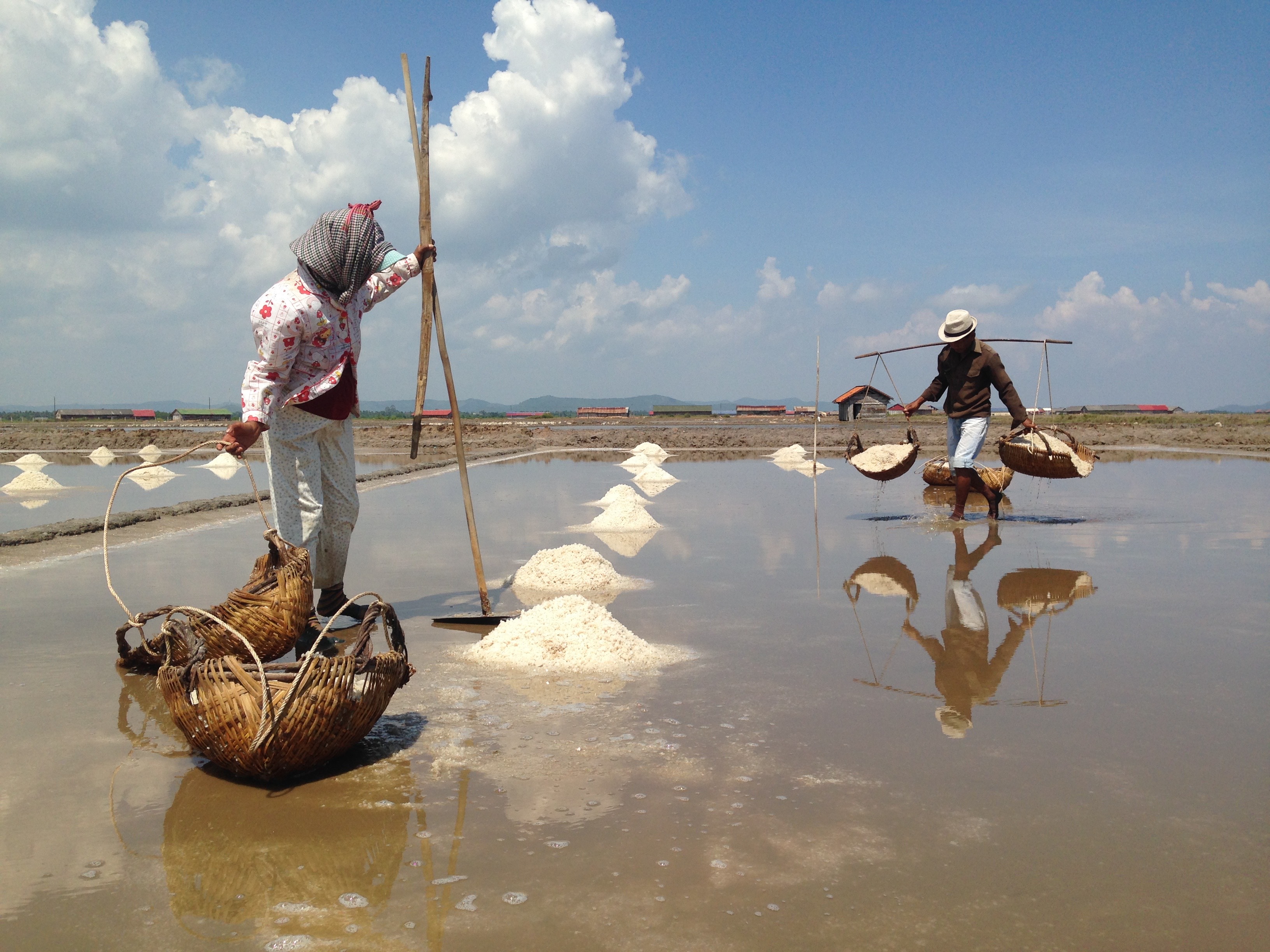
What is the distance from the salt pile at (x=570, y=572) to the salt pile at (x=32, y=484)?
10140 mm

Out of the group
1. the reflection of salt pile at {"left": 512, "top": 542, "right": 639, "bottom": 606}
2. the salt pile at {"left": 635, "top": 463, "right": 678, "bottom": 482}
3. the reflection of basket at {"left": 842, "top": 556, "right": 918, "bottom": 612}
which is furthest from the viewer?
the salt pile at {"left": 635, "top": 463, "right": 678, "bottom": 482}

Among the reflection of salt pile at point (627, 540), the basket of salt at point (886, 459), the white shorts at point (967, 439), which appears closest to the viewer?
the reflection of salt pile at point (627, 540)

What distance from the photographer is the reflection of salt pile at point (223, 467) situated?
1652 cm

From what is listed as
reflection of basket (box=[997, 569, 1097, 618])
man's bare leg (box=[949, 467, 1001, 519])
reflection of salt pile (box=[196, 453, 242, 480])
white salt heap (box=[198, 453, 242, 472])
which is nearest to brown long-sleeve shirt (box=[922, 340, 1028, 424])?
man's bare leg (box=[949, 467, 1001, 519])

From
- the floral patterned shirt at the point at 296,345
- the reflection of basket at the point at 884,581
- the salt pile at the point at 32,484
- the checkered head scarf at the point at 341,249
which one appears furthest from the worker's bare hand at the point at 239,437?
the salt pile at the point at 32,484

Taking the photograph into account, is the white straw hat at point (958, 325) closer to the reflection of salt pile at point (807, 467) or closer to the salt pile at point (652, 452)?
the reflection of salt pile at point (807, 467)

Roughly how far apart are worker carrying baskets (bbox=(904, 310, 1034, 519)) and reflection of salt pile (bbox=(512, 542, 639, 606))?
3.69 meters

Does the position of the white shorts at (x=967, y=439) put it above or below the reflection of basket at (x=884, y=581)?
above

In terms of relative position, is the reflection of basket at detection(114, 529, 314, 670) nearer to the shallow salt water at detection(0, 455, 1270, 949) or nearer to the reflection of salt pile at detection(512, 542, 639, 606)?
the shallow salt water at detection(0, 455, 1270, 949)

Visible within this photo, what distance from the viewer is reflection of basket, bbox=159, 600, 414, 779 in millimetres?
2797

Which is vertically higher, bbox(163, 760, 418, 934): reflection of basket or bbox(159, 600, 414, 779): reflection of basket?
bbox(159, 600, 414, 779): reflection of basket

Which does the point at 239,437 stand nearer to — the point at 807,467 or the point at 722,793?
the point at 722,793

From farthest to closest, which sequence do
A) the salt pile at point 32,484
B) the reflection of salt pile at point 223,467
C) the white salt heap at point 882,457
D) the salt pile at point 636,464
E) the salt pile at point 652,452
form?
the salt pile at point 652,452 → the reflection of salt pile at point 223,467 → the salt pile at point 636,464 → the salt pile at point 32,484 → the white salt heap at point 882,457

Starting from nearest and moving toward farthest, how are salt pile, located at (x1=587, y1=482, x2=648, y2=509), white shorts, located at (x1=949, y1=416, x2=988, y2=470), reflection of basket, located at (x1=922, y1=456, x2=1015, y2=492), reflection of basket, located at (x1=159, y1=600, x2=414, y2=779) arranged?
reflection of basket, located at (x1=159, y1=600, x2=414, y2=779) < white shorts, located at (x1=949, y1=416, x2=988, y2=470) < salt pile, located at (x1=587, y1=482, x2=648, y2=509) < reflection of basket, located at (x1=922, y1=456, x2=1015, y2=492)
